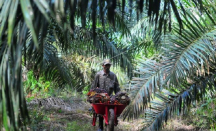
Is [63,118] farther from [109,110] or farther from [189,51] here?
[189,51]

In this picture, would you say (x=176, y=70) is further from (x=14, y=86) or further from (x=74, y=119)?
(x=74, y=119)

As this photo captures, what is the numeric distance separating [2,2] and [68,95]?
11.1m

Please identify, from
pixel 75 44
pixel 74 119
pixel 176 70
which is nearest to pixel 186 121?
pixel 74 119

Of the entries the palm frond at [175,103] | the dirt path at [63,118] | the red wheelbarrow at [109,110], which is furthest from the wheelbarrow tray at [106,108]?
the dirt path at [63,118]

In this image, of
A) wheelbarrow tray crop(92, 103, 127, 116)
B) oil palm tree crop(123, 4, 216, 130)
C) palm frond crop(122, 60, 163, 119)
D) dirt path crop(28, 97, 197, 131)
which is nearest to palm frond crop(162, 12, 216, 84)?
oil palm tree crop(123, 4, 216, 130)

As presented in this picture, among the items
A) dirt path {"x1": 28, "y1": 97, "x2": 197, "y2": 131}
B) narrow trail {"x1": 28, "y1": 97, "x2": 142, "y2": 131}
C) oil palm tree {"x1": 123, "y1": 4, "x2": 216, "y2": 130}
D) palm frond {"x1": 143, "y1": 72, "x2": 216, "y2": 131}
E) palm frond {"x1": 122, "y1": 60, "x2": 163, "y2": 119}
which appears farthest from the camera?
narrow trail {"x1": 28, "y1": 97, "x2": 142, "y2": 131}

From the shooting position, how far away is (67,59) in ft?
39.6

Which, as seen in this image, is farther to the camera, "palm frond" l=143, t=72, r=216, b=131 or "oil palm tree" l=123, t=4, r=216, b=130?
"palm frond" l=143, t=72, r=216, b=131

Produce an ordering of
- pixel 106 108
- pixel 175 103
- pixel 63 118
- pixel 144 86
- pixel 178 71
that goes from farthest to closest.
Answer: pixel 63 118, pixel 106 108, pixel 175 103, pixel 144 86, pixel 178 71

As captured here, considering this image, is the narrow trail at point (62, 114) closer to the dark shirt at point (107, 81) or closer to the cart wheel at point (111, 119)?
the dark shirt at point (107, 81)

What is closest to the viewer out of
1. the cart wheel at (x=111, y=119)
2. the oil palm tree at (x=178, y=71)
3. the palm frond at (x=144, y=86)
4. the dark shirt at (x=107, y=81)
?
the oil palm tree at (x=178, y=71)

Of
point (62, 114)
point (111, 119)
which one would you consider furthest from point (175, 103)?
point (62, 114)

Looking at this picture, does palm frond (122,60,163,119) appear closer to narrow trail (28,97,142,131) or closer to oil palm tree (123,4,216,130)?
oil palm tree (123,4,216,130)

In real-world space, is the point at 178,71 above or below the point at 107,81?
above
